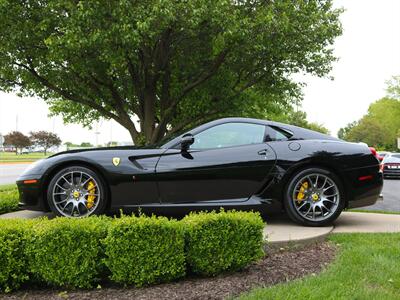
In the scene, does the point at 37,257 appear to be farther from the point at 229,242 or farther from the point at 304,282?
the point at 304,282

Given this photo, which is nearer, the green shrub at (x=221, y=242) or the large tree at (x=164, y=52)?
the green shrub at (x=221, y=242)

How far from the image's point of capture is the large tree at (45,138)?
6969 cm

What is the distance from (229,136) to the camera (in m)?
5.30

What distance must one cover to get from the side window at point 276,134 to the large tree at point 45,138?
6949 cm

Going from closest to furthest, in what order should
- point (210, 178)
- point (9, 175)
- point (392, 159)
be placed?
point (210, 178) < point (392, 159) < point (9, 175)

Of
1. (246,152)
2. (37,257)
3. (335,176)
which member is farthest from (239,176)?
(37,257)

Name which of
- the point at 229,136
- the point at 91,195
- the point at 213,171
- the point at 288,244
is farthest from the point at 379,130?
the point at 91,195

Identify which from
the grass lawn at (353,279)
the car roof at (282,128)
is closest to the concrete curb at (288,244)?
the grass lawn at (353,279)

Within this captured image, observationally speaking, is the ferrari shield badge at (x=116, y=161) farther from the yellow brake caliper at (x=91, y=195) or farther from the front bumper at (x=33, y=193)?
the front bumper at (x=33, y=193)

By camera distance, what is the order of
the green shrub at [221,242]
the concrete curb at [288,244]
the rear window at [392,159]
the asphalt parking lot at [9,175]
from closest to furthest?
the green shrub at [221,242] → the concrete curb at [288,244] → the asphalt parking lot at [9,175] → the rear window at [392,159]

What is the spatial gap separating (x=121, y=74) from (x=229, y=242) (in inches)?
406

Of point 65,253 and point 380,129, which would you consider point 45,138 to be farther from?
point 65,253

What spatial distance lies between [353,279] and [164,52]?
9.61 m

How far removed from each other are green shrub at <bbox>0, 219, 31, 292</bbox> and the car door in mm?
1879
